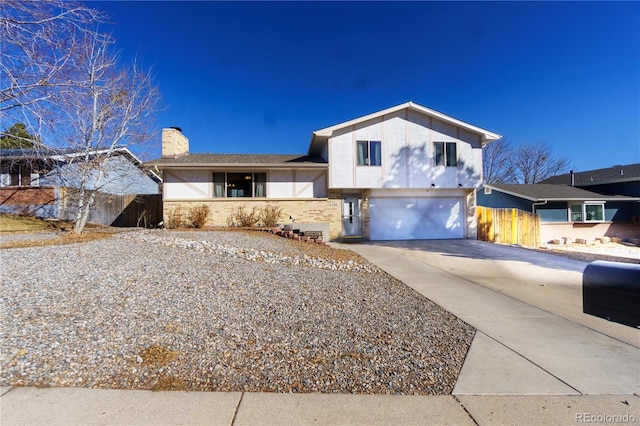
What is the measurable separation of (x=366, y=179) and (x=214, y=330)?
1202 centimetres

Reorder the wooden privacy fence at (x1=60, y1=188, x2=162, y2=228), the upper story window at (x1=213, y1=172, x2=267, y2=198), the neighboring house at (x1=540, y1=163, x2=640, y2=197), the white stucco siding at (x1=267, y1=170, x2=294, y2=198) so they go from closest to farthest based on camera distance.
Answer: the upper story window at (x1=213, y1=172, x2=267, y2=198), the white stucco siding at (x1=267, y1=170, x2=294, y2=198), the wooden privacy fence at (x1=60, y1=188, x2=162, y2=228), the neighboring house at (x1=540, y1=163, x2=640, y2=197)

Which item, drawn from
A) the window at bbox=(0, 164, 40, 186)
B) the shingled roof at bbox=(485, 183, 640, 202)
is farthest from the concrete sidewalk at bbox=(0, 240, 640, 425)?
the shingled roof at bbox=(485, 183, 640, 202)

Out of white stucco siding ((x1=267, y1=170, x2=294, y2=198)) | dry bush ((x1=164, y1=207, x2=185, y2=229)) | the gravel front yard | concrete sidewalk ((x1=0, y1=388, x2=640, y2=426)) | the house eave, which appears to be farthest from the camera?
the house eave

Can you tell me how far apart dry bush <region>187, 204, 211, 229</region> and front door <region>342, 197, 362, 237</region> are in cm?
662

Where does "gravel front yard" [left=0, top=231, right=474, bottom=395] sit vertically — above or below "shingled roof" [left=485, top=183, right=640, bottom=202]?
below

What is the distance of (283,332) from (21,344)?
256 cm

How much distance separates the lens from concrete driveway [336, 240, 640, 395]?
2766 millimetres

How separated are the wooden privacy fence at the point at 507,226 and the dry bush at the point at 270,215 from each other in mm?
10608

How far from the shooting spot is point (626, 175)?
22.1 metres

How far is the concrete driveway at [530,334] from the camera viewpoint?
2.77 metres

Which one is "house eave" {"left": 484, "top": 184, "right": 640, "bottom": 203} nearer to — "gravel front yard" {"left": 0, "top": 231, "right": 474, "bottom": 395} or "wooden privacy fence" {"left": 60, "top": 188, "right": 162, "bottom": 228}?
"gravel front yard" {"left": 0, "top": 231, "right": 474, "bottom": 395}

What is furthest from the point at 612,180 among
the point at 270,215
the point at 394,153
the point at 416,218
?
the point at 270,215

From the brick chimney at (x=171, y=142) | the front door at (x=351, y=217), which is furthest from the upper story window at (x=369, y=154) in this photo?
the brick chimney at (x=171, y=142)

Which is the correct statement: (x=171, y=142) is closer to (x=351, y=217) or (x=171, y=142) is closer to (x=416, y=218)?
(x=351, y=217)
